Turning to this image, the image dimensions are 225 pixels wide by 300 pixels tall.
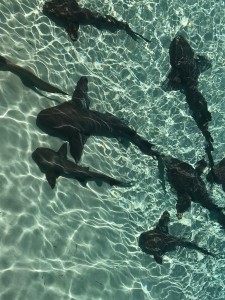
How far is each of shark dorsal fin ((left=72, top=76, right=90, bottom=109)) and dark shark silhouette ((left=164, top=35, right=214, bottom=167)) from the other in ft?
8.76

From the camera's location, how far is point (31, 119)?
9.76 metres

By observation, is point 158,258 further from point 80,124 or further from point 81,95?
point 81,95

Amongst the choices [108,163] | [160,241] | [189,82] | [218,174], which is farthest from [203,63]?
[160,241]

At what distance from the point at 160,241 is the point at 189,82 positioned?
15.2ft

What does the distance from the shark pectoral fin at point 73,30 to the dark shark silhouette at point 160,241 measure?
5159mm

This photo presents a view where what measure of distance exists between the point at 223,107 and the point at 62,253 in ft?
23.2

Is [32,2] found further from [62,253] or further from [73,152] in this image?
[62,253]

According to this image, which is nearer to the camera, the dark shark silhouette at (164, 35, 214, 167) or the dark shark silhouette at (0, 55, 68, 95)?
the dark shark silhouette at (0, 55, 68, 95)

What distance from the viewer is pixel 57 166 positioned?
931 cm

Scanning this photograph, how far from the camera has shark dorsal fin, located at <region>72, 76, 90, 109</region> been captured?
10.5m

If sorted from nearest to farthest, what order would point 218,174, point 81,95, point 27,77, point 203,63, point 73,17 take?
point 27,77
point 81,95
point 73,17
point 218,174
point 203,63

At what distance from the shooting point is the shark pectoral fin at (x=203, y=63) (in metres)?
13.0

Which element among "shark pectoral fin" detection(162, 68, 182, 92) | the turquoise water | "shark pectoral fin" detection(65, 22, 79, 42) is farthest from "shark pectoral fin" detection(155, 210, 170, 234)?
"shark pectoral fin" detection(65, 22, 79, 42)

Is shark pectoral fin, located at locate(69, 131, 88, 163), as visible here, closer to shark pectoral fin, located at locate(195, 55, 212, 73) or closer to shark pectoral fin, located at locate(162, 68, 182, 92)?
shark pectoral fin, located at locate(162, 68, 182, 92)
